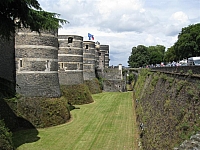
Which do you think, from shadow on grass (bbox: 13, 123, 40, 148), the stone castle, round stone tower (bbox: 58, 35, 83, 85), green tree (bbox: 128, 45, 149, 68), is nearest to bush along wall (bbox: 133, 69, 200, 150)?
shadow on grass (bbox: 13, 123, 40, 148)

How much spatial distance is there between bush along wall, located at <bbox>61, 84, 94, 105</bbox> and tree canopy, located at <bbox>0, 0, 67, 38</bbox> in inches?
692

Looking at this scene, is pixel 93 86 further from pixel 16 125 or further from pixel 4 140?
pixel 4 140

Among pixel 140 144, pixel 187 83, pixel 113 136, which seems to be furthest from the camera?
pixel 113 136

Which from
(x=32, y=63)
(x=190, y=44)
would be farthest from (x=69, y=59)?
(x=190, y=44)

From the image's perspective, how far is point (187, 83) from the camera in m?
13.3

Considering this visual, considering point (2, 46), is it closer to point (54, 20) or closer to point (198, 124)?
point (54, 20)

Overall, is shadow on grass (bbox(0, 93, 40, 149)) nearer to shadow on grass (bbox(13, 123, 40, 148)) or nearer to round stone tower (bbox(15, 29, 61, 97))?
shadow on grass (bbox(13, 123, 40, 148))

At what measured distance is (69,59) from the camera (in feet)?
105

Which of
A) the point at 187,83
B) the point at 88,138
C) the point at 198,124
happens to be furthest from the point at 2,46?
the point at 198,124

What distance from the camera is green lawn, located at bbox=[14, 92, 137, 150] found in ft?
52.2

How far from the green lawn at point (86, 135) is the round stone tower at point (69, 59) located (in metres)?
7.38

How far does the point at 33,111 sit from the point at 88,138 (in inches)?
200

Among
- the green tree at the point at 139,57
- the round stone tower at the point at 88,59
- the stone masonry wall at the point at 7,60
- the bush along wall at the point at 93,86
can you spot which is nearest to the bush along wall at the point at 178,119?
the stone masonry wall at the point at 7,60

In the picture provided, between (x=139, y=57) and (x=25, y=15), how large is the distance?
76.8 meters
